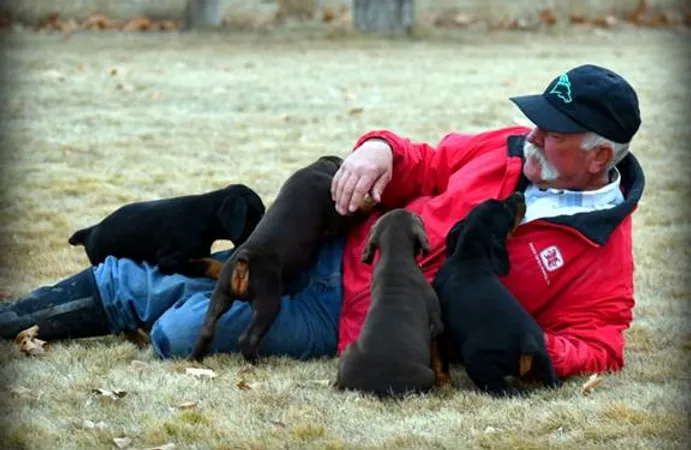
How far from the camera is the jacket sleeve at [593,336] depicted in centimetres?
543

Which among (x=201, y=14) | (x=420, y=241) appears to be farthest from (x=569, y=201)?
(x=201, y=14)

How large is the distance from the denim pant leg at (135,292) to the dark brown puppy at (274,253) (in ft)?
1.33

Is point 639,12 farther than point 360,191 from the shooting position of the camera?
Yes

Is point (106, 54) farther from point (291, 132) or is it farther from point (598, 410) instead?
point (598, 410)

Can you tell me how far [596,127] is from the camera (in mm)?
5434

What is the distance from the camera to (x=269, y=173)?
10.5 m

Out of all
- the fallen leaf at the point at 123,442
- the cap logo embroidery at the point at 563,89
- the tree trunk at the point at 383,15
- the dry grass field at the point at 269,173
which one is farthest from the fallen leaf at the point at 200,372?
the tree trunk at the point at 383,15

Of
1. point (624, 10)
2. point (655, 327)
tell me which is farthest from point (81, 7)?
point (655, 327)

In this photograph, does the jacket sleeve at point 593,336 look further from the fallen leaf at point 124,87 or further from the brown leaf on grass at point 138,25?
the brown leaf on grass at point 138,25

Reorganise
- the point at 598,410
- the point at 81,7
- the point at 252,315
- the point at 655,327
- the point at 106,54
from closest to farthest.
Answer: the point at 598,410 < the point at 252,315 < the point at 655,327 < the point at 106,54 < the point at 81,7

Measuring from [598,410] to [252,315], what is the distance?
1471mm

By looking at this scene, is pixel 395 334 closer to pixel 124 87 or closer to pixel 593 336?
pixel 593 336

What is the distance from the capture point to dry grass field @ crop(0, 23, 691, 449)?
4965 millimetres

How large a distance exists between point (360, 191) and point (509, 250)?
2.09 feet
